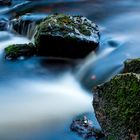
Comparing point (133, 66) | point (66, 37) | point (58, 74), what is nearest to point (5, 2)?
point (66, 37)

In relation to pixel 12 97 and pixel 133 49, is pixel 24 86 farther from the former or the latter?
pixel 133 49

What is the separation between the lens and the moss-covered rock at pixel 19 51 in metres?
8.59

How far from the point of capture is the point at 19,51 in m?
8.62

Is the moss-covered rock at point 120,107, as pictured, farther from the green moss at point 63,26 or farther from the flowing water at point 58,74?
the green moss at point 63,26

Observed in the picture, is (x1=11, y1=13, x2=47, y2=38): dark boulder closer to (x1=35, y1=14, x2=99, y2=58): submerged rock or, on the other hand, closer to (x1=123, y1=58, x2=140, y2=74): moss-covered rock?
(x1=35, y1=14, x2=99, y2=58): submerged rock

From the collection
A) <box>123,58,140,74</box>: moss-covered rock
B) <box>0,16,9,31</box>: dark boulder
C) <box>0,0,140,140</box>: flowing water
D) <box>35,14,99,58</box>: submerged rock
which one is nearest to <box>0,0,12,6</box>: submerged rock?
<box>0,0,140,140</box>: flowing water

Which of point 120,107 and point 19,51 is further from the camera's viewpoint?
point 19,51

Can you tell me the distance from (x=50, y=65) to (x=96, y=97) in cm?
359

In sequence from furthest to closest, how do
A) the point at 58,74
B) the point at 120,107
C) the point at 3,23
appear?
1. the point at 3,23
2. the point at 58,74
3. the point at 120,107

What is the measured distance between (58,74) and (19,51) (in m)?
1.11

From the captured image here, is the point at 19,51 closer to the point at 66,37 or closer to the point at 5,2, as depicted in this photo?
the point at 66,37

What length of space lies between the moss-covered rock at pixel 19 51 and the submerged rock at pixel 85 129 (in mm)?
3191

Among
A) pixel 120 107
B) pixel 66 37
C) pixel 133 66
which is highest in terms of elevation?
pixel 120 107

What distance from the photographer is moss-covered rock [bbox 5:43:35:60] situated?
8594mm
